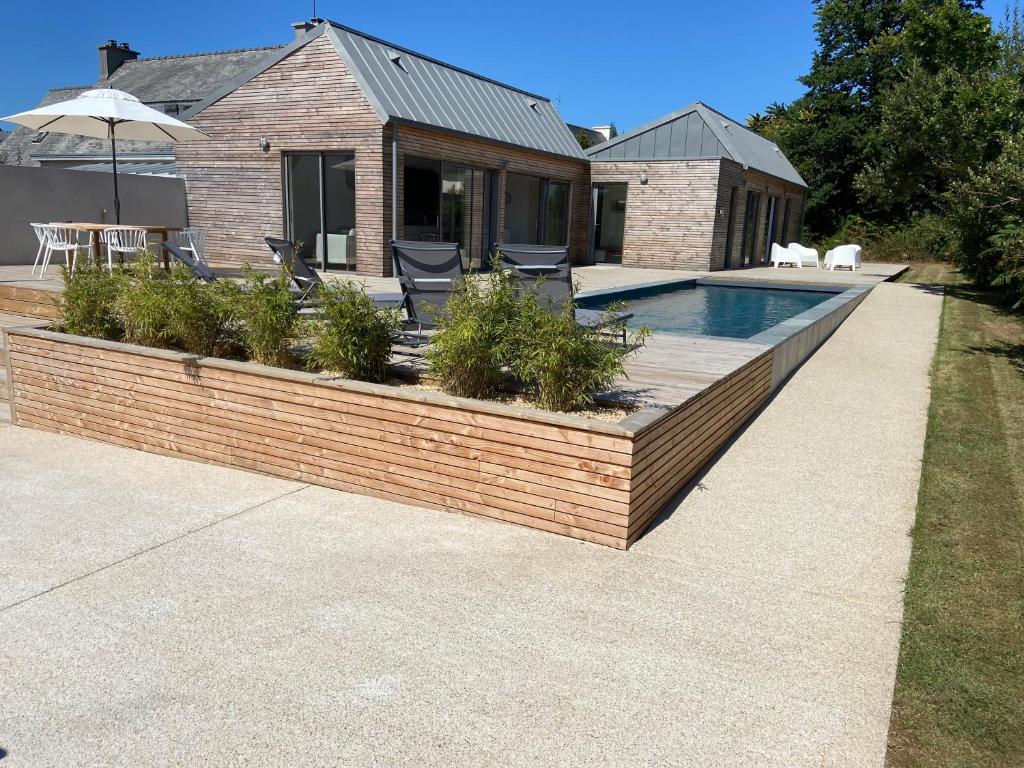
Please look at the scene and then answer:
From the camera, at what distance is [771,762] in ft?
7.19

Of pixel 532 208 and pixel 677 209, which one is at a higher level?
pixel 677 209

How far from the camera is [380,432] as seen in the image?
4.09 meters

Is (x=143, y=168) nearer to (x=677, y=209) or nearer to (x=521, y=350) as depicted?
(x=677, y=209)

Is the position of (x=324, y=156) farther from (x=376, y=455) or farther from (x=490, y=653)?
(x=490, y=653)

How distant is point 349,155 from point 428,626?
40.5 feet

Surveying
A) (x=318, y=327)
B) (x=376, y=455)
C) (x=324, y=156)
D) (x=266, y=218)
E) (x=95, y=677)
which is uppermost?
(x=324, y=156)

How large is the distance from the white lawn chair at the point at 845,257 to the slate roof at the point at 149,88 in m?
17.9

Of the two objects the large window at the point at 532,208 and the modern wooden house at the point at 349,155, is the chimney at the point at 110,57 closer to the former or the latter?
the modern wooden house at the point at 349,155

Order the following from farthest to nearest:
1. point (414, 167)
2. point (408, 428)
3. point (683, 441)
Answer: point (414, 167) → point (683, 441) → point (408, 428)

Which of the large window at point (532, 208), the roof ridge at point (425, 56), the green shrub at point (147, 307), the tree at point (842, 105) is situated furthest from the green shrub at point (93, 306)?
the tree at point (842, 105)

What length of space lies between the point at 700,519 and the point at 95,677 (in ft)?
9.29

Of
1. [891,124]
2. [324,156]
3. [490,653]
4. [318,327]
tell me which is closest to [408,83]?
[324,156]

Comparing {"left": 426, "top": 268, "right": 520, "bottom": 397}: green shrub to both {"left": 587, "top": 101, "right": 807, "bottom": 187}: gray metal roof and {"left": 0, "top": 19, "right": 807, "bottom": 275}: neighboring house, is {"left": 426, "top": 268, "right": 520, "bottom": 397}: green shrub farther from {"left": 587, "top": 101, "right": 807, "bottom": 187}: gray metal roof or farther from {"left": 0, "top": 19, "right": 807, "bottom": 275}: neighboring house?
{"left": 587, "top": 101, "right": 807, "bottom": 187}: gray metal roof

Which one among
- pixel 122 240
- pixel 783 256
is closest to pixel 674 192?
pixel 783 256
